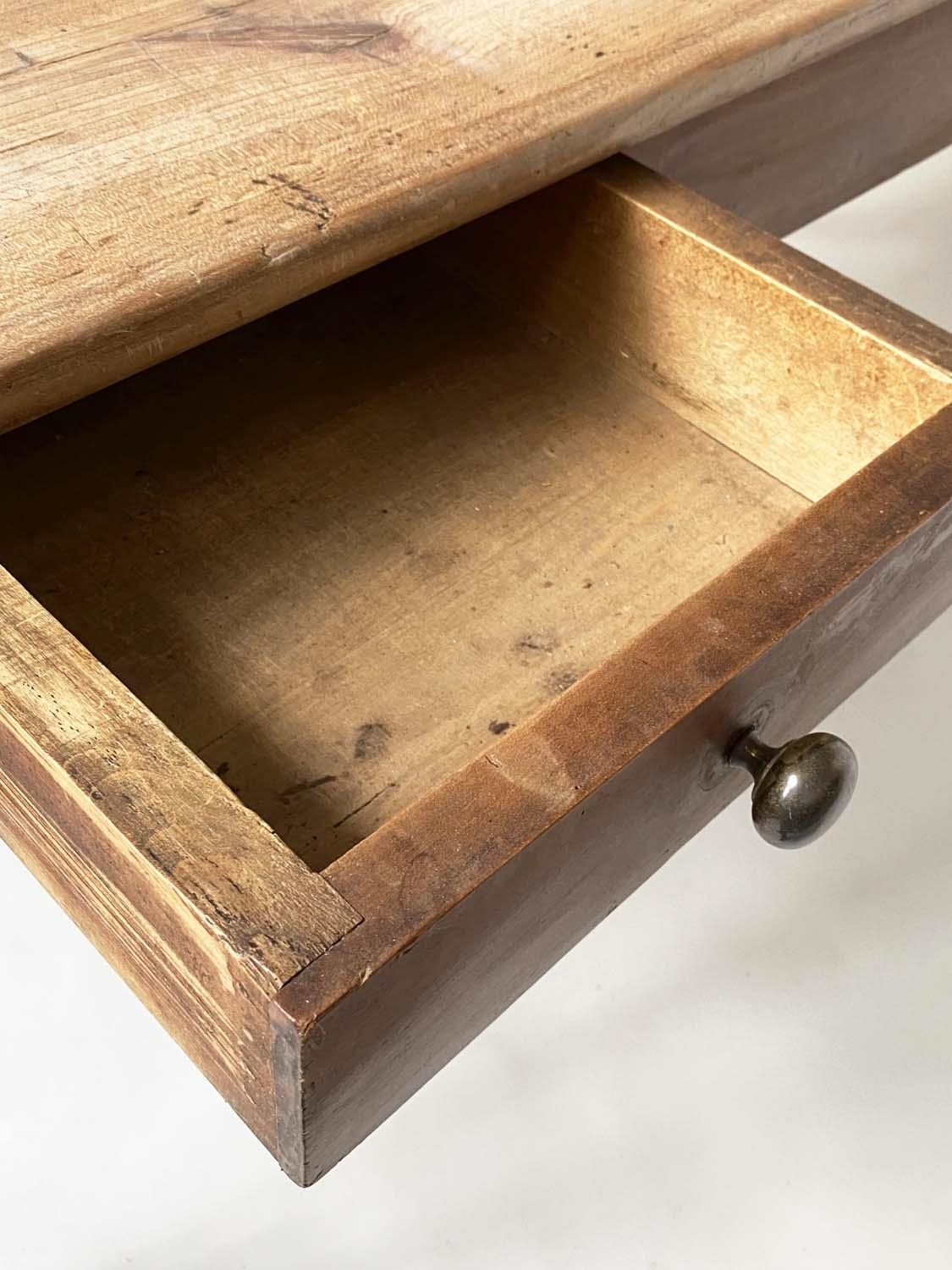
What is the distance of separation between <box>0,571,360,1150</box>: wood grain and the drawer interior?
0.35 ft

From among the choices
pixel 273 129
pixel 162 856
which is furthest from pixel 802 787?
pixel 273 129

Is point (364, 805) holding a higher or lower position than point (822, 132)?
lower

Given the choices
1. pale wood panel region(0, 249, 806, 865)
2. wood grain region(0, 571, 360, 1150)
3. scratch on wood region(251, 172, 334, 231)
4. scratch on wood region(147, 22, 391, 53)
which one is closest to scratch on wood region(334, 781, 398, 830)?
pale wood panel region(0, 249, 806, 865)

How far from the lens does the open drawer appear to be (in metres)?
0.43

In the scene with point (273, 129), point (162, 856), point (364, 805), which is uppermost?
point (273, 129)

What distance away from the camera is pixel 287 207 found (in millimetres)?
600

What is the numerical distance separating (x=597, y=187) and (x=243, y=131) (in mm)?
197

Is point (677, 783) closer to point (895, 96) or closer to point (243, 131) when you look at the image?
point (243, 131)

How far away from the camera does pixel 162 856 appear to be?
42cm

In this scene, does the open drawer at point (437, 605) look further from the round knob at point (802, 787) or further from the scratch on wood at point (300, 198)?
the scratch on wood at point (300, 198)

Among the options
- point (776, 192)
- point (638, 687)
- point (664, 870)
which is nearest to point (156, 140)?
point (638, 687)

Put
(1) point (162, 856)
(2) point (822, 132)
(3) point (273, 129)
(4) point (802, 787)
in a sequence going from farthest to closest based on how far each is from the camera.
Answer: (2) point (822, 132) → (3) point (273, 129) → (4) point (802, 787) → (1) point (162, 856)

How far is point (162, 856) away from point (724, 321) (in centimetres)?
44

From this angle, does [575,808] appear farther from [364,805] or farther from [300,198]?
[300,198]
